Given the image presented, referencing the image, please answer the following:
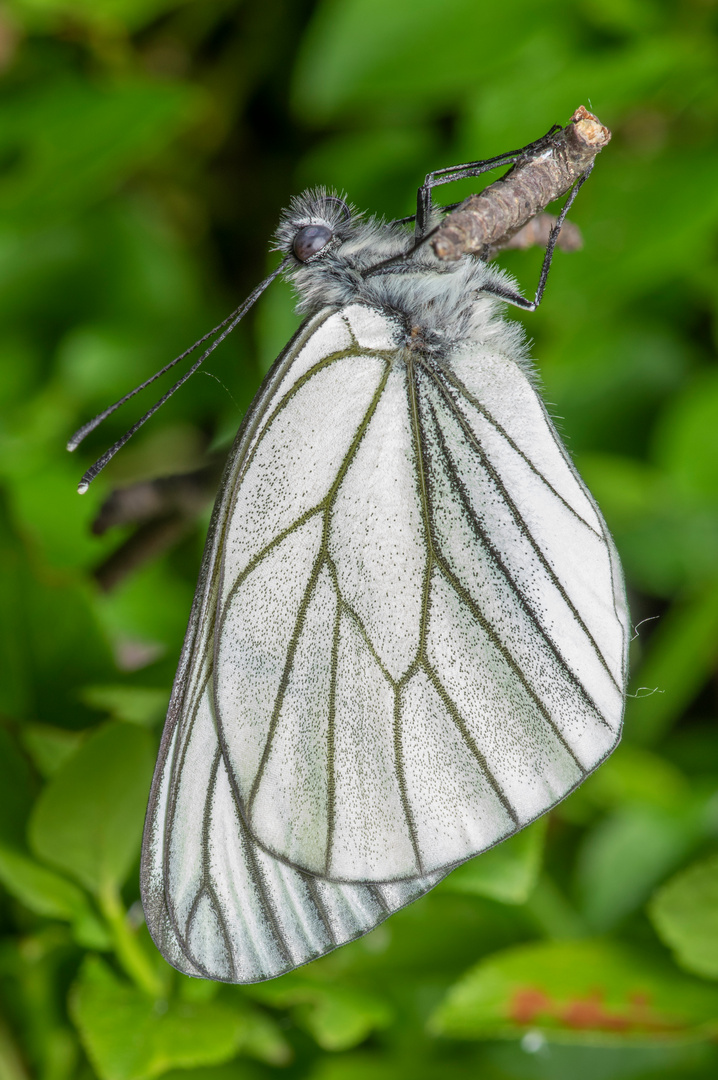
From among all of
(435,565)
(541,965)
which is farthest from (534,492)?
(541,965)

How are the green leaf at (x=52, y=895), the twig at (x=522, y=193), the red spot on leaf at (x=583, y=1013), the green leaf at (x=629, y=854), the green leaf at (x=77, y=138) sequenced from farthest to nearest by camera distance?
the green leaf at (x=77, y=138), the green leaf at (x=629, y=854), the red spot on leaf at (x=583, y=1013), the green leaf at (x=52, y=895), the twig at (x=522, y=193)

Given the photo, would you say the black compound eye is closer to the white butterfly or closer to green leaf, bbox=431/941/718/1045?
the white butterfly

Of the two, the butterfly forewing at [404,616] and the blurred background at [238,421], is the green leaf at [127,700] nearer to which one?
the blurred background at [238,421]

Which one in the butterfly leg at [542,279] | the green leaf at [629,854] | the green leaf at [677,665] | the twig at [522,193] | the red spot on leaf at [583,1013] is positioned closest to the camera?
the twig at [522,193]

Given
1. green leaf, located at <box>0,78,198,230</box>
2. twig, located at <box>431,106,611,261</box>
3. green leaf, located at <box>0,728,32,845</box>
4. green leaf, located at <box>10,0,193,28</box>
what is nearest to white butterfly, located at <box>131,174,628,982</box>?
twig, located at <box>431,106,611,261</box>

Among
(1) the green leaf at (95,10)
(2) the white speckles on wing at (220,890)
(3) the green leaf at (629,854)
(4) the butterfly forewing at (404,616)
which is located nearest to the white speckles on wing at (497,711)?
(4) the butterfly forewing at (404,616)

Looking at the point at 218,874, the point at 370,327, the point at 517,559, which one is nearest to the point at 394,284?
the point at 370,327
